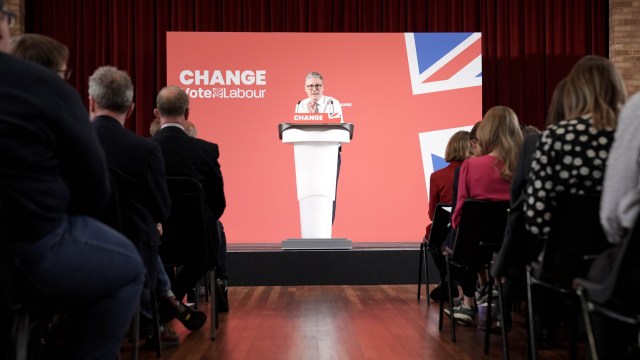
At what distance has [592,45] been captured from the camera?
27.8 ft

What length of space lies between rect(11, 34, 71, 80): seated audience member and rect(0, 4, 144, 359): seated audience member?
269 mm

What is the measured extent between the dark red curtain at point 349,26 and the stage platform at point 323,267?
3.01 m

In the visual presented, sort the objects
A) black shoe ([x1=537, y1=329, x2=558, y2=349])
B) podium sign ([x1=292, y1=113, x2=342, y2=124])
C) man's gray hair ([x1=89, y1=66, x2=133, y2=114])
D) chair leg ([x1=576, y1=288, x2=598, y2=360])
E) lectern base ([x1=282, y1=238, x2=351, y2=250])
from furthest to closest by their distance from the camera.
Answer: lectern base ([x1=282, y1=238, x2=351, y2=250]) < podium sign ([x1=292, y1=113, x2=342, y2=124]) < black shoe ([x1=537, y1=329, x2=558, y2=349]) < man's gray hair ([x1=89, y1=66, x2=133, y2=114]) < chair leg ([x1=576, y1=288, x2=598, y2=360])

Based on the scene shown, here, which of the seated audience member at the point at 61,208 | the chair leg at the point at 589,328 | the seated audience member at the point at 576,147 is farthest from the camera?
the seated audience member at the point at 576,147

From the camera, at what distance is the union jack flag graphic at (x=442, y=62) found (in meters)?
7.47

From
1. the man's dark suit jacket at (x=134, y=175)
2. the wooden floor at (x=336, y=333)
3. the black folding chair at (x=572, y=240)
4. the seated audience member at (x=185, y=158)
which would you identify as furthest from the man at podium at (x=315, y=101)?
the black folding chair at (x=572, y=240)

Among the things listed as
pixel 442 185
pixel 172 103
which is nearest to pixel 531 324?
pixel 172 103

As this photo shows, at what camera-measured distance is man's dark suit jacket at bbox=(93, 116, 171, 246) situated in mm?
2670

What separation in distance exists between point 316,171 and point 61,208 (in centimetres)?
400

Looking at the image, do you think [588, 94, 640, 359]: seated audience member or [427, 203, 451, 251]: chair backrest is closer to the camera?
[588, 94, 640, 359]: seated audience member

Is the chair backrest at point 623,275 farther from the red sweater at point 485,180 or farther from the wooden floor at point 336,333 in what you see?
the red sweater at point 485,180

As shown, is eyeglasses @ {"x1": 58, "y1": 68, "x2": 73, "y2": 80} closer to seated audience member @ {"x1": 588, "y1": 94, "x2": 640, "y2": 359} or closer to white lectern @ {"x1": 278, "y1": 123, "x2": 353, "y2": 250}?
seated audience member @ {"x1": 588, "y1": 94, "x2": 640, "y2": 359}

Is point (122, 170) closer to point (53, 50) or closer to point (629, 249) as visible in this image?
point (53, 50)

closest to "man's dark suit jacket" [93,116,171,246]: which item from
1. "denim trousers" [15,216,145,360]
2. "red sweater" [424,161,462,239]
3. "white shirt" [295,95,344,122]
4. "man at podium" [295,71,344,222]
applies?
"denim trousers" [15,216,145,360]
